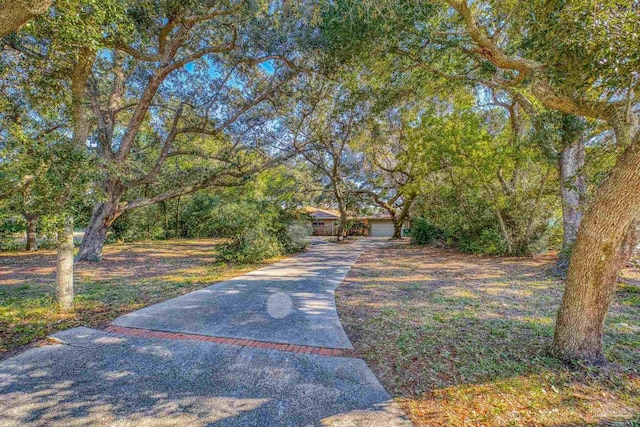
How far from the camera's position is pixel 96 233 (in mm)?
10242

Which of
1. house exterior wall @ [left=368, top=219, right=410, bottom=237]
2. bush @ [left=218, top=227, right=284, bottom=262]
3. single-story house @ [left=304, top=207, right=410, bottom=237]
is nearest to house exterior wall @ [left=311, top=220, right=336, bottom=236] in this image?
single-story house @ [left=304, top=207, right=410, bottom=237]

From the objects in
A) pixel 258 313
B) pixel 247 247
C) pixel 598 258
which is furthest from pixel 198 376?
pixel 247 247

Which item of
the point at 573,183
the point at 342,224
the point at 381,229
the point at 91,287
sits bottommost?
the point at 91,287

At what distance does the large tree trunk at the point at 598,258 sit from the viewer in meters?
2.78

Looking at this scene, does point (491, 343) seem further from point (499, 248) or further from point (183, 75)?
point (183, 75)

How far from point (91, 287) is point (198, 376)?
17.1ft

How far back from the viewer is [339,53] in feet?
22.9

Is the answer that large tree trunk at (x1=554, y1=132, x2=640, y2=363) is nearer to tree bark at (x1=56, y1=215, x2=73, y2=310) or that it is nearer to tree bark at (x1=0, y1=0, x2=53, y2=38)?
tree bark at (x1=0, y1=0, x2=53, y2=38)

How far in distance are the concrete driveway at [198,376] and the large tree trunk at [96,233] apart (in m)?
7.59

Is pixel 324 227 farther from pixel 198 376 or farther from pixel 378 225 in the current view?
pixel 198 376

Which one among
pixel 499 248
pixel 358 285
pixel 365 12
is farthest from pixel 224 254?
→ pixel 499 248

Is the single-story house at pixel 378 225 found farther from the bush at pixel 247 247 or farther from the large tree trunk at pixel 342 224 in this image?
the bush at pixel 247 247

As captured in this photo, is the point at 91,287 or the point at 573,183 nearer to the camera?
the point at 91,287

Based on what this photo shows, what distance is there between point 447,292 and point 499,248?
696cm
